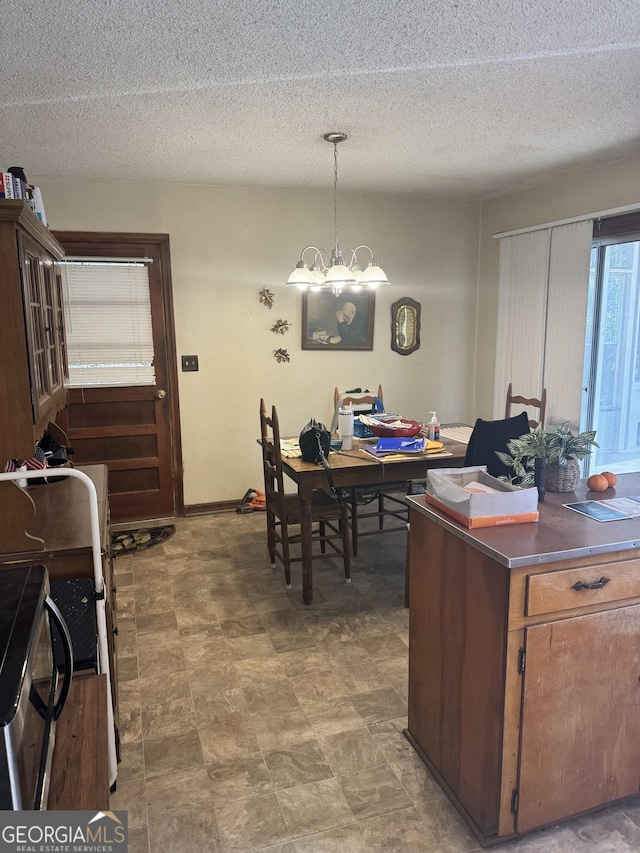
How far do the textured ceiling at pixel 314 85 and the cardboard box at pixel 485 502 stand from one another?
1554 mm

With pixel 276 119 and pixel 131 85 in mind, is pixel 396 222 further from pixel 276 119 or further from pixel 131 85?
pixel 131 85

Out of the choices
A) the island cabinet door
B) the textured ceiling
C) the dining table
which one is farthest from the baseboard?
the island cabinet door

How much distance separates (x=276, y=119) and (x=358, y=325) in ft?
7.26

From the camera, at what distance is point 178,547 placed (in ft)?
13.7

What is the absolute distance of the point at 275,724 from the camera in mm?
2344

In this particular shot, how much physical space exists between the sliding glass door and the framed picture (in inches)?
68.5

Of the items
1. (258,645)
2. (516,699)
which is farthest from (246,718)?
(516,699)

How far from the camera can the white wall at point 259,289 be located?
4.43 m

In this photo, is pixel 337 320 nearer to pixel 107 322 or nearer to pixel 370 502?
pixel 370 502

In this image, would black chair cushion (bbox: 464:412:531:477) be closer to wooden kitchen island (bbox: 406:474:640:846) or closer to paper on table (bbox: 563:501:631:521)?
paper on table (bbox: 563:501:631:521)

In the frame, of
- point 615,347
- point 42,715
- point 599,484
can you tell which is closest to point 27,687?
point 42,715

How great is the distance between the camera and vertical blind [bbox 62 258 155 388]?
171 inches

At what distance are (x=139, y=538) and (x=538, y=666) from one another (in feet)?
10.8

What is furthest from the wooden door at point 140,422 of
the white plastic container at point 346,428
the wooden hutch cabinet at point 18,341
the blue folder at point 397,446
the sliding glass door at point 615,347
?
the sliding glass door at point 615,347
